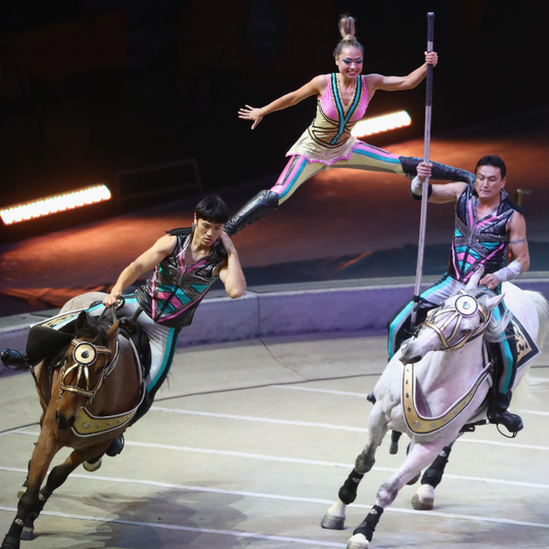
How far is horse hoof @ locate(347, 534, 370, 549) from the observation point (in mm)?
4875

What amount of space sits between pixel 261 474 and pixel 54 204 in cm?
584

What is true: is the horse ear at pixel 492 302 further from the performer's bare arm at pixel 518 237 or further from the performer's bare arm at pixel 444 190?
the performer's bare arm at pixel 444 190

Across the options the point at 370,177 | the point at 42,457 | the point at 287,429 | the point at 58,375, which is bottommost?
the point at 370,177

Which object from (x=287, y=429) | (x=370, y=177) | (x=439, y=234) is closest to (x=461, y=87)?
(x=370, y=177)

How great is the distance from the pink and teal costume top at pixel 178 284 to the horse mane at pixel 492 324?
4.39ft

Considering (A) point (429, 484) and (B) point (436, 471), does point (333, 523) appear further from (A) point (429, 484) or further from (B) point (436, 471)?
(B) point (436, 471)

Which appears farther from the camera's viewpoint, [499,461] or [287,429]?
[287,429]

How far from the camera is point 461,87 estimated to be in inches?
574

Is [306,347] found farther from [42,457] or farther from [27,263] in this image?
[42,457]

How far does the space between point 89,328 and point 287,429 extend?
95.2 inches

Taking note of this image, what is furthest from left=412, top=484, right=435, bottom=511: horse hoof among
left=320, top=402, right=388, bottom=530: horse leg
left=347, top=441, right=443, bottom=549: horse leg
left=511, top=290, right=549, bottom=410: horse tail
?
left=511, top=290, right=549, bottom=410: horse tail

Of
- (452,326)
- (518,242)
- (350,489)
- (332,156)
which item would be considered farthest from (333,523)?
(332,156)

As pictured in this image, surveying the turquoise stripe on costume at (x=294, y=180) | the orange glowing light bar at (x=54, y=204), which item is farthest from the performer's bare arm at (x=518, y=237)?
the orange glowing light bar at (x=54, y=204)

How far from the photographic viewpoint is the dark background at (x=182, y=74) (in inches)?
416
